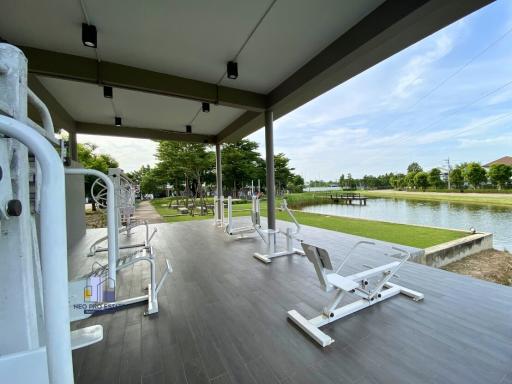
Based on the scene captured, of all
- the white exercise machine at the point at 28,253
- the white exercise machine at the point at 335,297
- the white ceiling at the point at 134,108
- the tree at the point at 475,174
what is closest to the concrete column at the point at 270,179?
the white ceiling at the point at 134,108

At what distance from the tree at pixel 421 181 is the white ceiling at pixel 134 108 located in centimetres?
1878

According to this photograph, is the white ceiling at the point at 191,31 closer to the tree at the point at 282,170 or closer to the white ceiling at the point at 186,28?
the white ceiling at the point at 186,28

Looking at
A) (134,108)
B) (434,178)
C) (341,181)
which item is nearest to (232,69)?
(134,108)

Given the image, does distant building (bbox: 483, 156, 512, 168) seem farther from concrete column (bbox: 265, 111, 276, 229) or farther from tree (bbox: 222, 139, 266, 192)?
tree (bbox: 222, 139, 266, 192)

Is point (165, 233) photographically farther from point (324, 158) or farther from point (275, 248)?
point (324, 158)

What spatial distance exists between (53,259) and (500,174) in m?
8.57

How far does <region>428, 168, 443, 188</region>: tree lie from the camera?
1580cm

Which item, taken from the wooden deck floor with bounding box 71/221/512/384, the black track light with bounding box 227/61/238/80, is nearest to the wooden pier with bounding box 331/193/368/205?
the wooden deck floor with bounding box 71/221/512/384

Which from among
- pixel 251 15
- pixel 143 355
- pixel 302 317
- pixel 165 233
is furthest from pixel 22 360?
pixel 165 233

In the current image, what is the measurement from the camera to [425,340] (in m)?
1.71

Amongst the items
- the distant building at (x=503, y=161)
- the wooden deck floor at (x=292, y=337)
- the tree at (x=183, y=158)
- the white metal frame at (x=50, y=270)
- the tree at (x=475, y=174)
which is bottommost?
the wooden deck floor at (x=292, y=337)

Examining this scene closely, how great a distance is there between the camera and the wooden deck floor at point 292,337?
1455 mm

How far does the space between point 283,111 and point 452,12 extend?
3.16m

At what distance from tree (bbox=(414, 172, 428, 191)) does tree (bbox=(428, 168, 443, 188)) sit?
1073 millimetres
